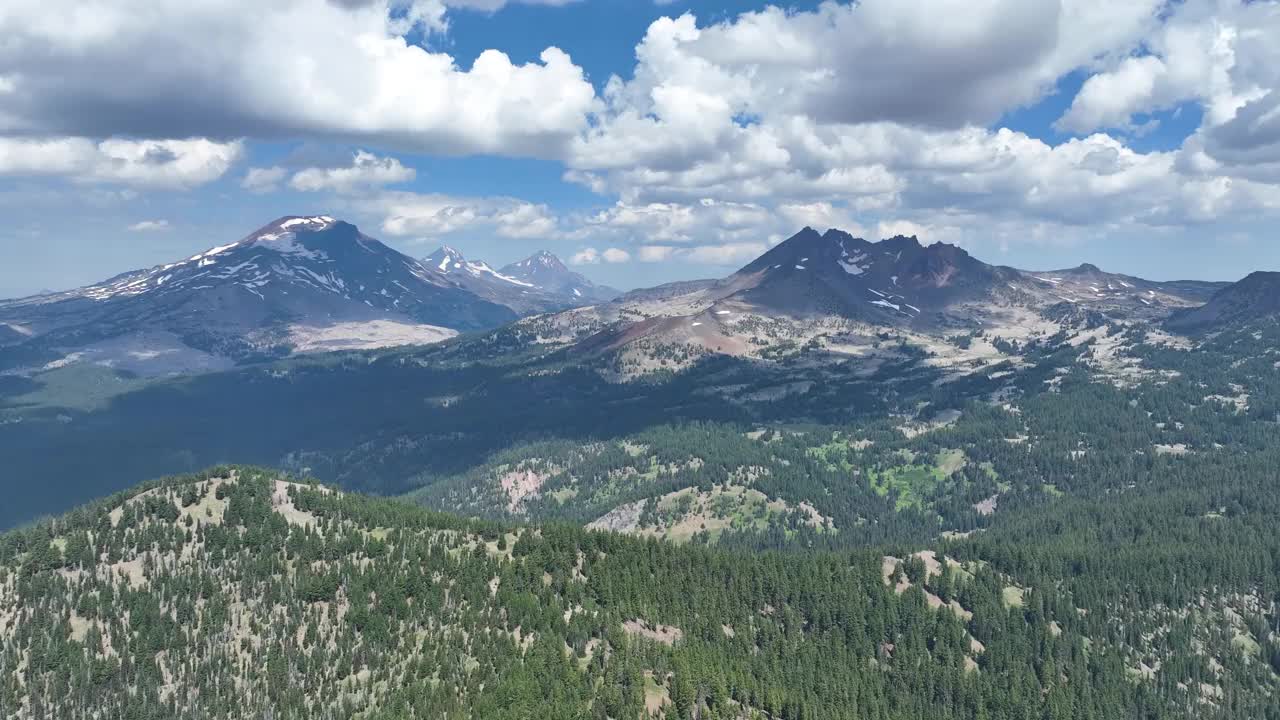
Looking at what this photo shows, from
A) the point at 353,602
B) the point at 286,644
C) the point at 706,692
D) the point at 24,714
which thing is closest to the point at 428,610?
the point at 353,602

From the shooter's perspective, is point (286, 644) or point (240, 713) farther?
point (286, 644)

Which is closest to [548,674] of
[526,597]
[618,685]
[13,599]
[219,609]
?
[618,685]

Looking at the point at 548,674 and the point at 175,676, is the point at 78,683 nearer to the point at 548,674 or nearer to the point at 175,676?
the point at 175,676

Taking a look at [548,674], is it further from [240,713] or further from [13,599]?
[13,599]

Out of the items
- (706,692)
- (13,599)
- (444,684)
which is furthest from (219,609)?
(706,692)

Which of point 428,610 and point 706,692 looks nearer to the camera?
point 706,692

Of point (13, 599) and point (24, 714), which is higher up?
point (13, 599)

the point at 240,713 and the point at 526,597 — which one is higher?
the point at 526,597
